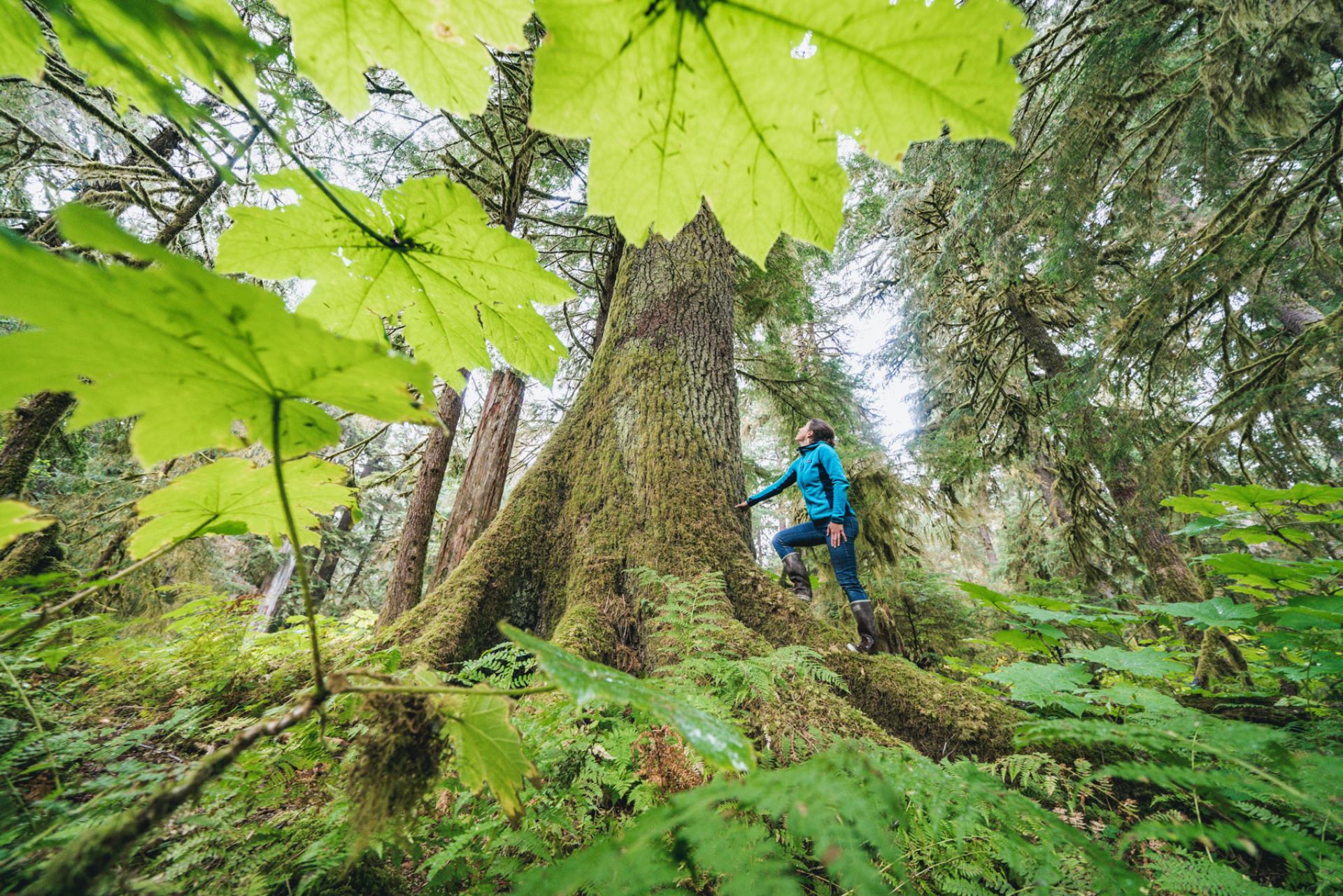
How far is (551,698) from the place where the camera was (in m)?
1.45

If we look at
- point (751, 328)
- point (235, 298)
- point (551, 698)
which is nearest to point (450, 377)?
point (235, 298)

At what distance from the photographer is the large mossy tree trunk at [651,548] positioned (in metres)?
1.70

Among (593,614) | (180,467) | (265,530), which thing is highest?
(180,467)

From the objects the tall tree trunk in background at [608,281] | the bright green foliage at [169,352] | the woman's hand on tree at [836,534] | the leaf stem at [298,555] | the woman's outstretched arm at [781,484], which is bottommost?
the leaf stem at [298,555]

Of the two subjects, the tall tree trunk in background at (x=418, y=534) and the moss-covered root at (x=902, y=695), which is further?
the tall tree trunk in background at (x=418, y=534)

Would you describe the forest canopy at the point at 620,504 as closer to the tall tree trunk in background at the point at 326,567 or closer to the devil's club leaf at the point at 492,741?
the devil's club leaf at the point at 492,741

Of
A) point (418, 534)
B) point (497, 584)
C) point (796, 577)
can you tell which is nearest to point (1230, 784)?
point (497, 584)

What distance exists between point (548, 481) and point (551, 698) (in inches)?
51.3

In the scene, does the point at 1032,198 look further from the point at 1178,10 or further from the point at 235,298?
the point at 235,298

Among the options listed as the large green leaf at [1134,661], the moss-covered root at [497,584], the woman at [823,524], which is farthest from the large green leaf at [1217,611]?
the moss-covered root at [497,584]

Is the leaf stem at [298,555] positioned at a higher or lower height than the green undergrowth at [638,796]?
higher

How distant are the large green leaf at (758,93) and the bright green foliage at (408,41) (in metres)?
0.16

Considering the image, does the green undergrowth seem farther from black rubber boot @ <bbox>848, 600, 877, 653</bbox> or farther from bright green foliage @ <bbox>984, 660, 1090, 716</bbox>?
black rubber boot @ <bbox>848, 600, 877, 653</bbox>

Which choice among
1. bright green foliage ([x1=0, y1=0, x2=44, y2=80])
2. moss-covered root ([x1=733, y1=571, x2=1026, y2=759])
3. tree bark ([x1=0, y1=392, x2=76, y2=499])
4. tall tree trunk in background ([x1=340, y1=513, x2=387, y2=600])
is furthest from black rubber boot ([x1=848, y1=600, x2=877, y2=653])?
tall tree trunk in background ([x1=340, y1=513, x2=387, y2=600])
